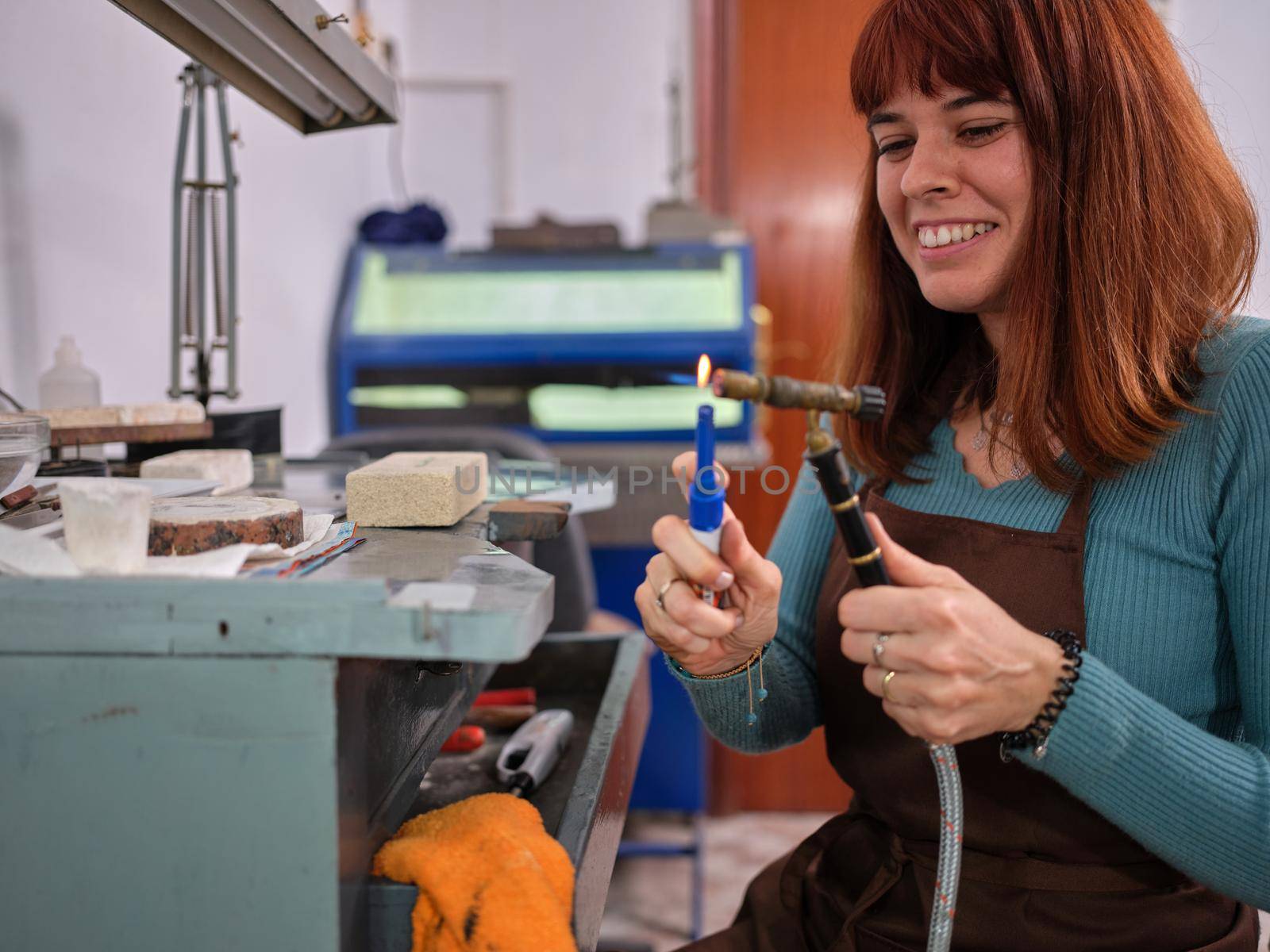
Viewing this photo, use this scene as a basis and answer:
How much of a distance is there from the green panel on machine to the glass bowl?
73.1 inches

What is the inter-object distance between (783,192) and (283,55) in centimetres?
199

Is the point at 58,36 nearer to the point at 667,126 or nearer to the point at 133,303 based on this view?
the point at 133,303

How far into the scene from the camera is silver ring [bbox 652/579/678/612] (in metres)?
0.75

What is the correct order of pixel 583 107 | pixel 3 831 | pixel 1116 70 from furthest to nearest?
pixel 583 107, pixel 1116 70, pixel 3 831

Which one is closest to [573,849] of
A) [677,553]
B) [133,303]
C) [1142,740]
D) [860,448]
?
[677,553]

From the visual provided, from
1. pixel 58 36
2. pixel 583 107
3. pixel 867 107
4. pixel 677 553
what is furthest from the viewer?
pixel 583 107

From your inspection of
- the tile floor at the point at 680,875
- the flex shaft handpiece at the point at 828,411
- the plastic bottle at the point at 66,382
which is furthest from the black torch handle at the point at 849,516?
the tile floor at the point at 680,875

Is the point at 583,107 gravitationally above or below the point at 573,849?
above

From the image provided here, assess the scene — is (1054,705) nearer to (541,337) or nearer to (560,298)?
(541,337)

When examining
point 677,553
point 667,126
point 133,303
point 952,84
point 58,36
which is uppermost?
point 667,126

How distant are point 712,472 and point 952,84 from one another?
1.72 ft

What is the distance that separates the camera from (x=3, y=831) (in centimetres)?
60

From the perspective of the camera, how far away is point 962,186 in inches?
38.7

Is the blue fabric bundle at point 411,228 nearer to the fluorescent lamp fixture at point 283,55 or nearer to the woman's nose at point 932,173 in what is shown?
the fluorescent lamp fixture at point 283,55
